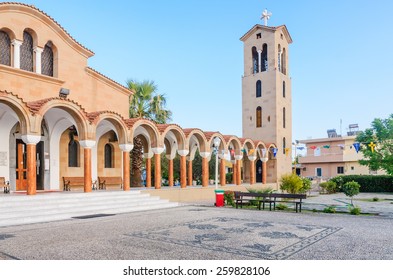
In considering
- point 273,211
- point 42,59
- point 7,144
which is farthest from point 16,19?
point 273,211

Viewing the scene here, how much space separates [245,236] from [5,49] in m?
14.9

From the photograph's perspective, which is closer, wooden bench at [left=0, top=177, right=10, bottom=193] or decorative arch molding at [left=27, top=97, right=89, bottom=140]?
decorative arch molding at [left=27, top=97, right=89, bottom=140]

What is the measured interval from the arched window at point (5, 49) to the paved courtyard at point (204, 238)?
30.6 feet

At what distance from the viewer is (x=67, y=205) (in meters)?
14.7

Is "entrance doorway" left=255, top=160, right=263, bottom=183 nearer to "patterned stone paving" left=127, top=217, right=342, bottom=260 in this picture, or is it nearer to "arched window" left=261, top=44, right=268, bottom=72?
"arched window" left=261, top=44, right=268, bottom=72

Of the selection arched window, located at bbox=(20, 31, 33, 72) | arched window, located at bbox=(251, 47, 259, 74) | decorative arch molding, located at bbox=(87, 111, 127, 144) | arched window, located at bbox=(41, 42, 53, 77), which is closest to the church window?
arched window, located at bbox=(251, 47, 259, 74)

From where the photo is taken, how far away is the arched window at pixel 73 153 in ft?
67.7

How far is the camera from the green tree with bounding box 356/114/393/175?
1251 inches

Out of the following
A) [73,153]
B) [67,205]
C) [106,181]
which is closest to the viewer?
[67,205]

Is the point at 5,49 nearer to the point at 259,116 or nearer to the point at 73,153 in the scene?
the point at 73,153

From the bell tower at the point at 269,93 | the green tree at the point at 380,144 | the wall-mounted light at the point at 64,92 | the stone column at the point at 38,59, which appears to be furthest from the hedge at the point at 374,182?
the stone column at the point at 38,59

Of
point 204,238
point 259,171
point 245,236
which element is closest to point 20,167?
point 204,238
